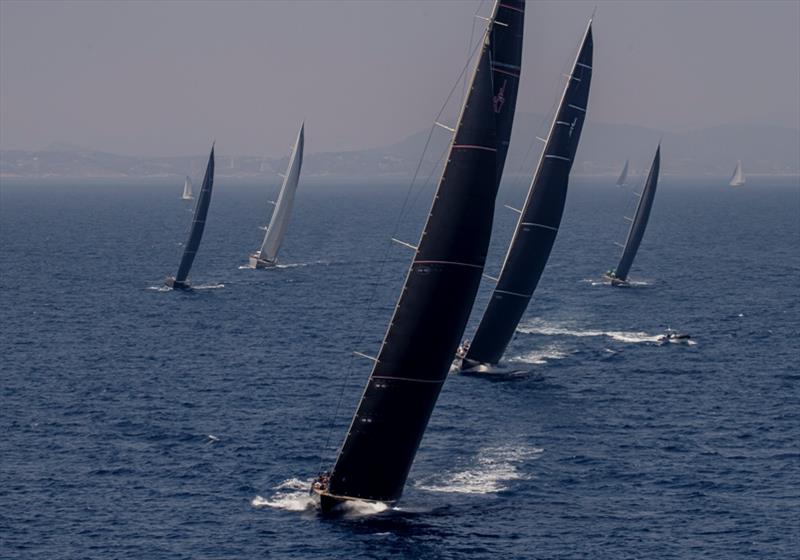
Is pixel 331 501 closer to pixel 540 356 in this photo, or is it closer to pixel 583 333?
pixel 540 356

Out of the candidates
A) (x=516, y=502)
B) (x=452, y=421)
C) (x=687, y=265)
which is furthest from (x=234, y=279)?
(x=516, y=502)

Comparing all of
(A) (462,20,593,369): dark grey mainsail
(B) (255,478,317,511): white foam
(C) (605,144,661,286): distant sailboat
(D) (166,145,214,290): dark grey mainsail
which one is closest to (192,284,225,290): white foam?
(D) (166,145,214,290): dark grey mainsail

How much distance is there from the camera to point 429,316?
54.2 metres

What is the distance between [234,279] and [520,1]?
76984 mm

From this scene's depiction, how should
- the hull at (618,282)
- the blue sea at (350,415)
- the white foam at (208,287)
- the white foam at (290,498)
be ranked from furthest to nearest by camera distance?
the white foam at (208,287), the hull at (618,282), the white foam at (290,498), the blue sea at (350,415)

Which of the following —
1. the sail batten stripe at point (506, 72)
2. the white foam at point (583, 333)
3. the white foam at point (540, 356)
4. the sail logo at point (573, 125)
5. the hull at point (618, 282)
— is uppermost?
the sail batten stripe at point (506, 72)

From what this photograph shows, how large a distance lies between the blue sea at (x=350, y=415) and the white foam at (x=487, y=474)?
0.54 feet

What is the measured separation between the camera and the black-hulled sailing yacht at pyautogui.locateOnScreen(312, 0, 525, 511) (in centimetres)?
5372

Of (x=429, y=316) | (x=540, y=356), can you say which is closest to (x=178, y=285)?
(x=540, y=356)

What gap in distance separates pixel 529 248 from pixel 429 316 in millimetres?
30509

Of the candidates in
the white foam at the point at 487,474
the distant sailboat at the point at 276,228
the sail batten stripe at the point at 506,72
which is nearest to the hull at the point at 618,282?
the distant sailboat at the point at 276,228

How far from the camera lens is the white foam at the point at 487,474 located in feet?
193

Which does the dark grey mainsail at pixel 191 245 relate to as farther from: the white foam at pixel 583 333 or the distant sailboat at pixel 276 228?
the white foam at pixel 583 333

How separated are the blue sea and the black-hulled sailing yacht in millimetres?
2087
